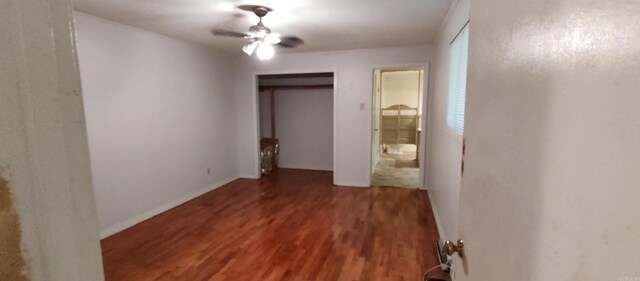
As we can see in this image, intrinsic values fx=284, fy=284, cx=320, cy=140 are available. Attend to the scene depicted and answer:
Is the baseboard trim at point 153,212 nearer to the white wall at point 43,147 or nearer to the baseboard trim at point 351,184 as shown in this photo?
the baseboard trim at point 351,184

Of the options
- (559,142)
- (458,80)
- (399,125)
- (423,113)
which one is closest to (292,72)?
(423,113)

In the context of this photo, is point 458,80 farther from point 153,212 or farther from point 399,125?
point 399,125

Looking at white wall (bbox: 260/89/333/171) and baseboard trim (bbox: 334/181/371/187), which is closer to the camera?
baseboard trim (bbox: 334/181/371/187)

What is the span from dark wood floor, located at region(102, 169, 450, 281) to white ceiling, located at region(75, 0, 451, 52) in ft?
7.11

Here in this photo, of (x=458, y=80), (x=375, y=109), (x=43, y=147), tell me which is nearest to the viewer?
(x=43, y=147)

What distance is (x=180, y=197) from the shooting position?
3.86 metres

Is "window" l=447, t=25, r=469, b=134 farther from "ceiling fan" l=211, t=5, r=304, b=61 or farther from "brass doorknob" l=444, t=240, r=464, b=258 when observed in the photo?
"ceiling fan" l=211, t=5, r=304, b=61

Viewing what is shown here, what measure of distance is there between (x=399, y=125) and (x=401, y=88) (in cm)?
118

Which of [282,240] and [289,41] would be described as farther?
[289,41]

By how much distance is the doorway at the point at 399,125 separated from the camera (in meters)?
5.88

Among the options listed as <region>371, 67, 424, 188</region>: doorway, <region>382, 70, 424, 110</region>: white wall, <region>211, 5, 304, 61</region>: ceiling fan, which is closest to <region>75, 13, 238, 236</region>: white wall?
<region>211, 5, 304, 61</region>: ceiling fan

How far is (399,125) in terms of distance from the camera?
7012 mm

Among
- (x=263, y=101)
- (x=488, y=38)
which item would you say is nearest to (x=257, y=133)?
(x=263, y=101)

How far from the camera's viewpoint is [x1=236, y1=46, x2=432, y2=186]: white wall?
169 inches
